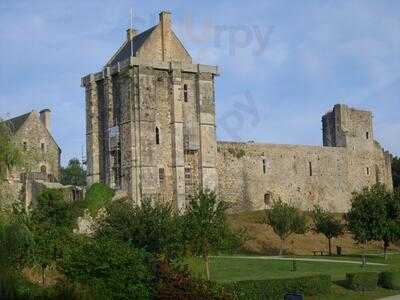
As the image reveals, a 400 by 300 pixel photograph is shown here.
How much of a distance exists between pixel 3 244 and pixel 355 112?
55.3m

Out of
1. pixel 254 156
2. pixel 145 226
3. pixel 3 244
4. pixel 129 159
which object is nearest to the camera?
pixel 3 244

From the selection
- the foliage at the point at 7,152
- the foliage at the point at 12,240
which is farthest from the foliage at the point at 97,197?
the foliage at the point at 7,152

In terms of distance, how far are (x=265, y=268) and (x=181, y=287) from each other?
44.2 ft

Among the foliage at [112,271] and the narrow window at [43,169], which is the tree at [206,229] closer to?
the foliage at [112,271]

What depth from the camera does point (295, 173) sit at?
64.7 m

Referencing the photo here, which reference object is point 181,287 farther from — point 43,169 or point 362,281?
point 43,169

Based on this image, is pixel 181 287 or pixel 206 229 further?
pixel 206 229

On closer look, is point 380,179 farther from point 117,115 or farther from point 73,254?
point 73,254

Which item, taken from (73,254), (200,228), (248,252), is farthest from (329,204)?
(73,254)

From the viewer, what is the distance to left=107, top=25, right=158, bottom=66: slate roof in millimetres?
54906

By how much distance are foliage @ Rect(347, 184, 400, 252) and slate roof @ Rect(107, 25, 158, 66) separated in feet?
63.1

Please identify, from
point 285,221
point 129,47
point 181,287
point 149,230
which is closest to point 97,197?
point 285,221

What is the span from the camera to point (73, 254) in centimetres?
2386

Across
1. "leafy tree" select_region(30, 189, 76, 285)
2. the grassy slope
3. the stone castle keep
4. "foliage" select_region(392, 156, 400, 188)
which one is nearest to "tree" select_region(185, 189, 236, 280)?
"leafy tree" select_region(30, 189, 76, 285)
